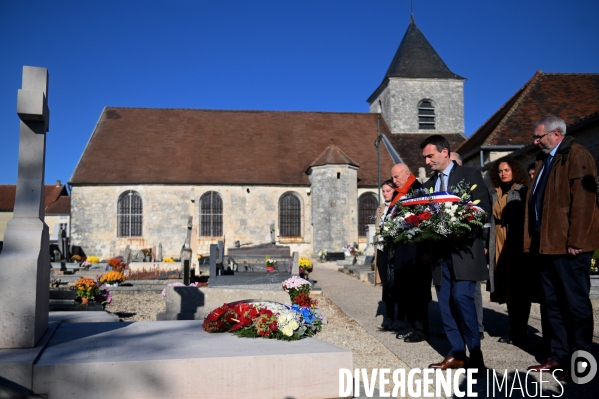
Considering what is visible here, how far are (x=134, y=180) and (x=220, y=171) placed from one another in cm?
457

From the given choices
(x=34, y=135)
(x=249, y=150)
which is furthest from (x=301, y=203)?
(x=34, y=135)

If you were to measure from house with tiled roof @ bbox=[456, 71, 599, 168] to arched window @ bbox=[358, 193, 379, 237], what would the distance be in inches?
320

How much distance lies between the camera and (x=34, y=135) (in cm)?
438

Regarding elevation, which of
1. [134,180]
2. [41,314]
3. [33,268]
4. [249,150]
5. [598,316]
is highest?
[249,150]

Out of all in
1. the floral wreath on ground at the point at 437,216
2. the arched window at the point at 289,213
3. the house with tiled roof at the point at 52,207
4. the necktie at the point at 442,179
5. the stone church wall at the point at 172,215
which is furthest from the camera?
the house with tiled roof at the point at 52,207

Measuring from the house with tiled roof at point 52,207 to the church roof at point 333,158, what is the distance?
24.1 meters

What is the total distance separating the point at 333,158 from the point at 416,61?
11220mm

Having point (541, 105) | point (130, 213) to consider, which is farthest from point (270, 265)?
point (130, 213)

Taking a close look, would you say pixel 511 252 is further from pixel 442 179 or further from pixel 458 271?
pixel 458 271

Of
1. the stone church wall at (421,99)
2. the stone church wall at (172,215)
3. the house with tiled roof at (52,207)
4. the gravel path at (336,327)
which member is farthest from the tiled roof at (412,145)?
the house with tiled roof at (52,207)

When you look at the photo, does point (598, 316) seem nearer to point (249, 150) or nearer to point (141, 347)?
point (141, 347)

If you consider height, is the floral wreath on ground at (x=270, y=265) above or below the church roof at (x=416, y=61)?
below

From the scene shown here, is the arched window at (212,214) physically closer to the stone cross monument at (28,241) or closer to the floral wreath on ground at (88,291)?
the floral wreath on ground at (88,291)

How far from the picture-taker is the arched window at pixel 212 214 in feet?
96.4
